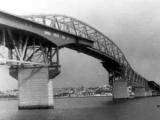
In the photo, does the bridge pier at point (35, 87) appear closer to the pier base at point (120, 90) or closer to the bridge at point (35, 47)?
the bridge at point (35, 47)

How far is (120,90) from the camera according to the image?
14825 cm

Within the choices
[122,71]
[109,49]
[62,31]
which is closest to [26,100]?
[62,31]

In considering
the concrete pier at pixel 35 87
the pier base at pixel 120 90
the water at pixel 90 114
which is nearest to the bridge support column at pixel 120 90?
the pier base at pixel 120 90

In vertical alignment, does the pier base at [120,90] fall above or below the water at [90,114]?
above

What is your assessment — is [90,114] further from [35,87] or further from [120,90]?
[120,90]

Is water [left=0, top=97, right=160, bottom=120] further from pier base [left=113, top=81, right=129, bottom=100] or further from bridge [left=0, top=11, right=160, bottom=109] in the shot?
pier base [left=113, top=81, right=129, bottom=100]

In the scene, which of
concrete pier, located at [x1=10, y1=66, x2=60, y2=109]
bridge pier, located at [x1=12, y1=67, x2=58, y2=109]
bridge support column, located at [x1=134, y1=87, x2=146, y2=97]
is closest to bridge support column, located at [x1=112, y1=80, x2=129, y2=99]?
bridge support column, located at [x1=134, y1=87, x2=146, y2=97]

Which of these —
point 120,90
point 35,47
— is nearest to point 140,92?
point 120,90

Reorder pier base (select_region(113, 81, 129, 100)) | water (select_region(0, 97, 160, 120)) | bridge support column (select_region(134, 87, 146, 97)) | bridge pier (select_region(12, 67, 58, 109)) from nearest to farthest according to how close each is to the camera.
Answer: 1. water (select_region(0, 97, 160, 120))
2. bridge pier (select_region(12, 67, 58, 109))
3. pier base (select_region(113, 81, 129, 100))
4. bridge support column (select_region(134, 87, 146, 97))

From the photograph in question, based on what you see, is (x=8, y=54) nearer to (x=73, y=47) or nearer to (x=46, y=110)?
(x=46, y=110)

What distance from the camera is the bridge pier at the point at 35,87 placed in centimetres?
7456

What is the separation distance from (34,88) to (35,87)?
29 centimetres

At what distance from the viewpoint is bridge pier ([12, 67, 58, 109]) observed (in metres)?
74.6

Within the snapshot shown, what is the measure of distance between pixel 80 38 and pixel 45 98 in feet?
71.1
